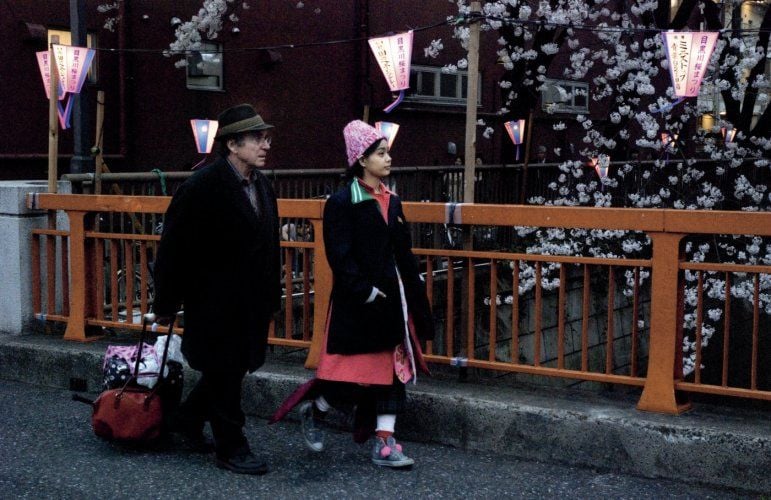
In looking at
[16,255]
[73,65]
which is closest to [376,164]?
[16,255]

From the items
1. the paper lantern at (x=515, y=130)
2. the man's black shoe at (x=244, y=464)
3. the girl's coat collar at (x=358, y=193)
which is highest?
the paper lantern at (x=515, y=130)

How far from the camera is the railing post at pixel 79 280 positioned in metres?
7.06

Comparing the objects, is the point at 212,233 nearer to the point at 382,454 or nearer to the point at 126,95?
the point at 382,454

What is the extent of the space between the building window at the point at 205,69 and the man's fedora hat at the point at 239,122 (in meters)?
13.4

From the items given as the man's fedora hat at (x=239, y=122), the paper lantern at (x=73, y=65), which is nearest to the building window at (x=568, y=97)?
the paper lantern at (x=73, y=65)

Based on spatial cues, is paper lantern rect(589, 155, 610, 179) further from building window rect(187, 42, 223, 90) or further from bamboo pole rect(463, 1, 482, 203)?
building window rect(187, 42, 223, 90)

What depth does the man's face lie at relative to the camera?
4.97 meters

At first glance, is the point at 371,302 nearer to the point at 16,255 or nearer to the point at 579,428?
the point at 579,428

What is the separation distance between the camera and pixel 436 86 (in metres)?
22.2

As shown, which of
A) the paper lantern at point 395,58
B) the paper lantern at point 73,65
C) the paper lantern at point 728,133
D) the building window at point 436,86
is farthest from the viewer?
the building window at point 436,86

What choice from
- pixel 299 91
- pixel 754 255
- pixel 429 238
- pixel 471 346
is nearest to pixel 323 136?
pixel 299 91

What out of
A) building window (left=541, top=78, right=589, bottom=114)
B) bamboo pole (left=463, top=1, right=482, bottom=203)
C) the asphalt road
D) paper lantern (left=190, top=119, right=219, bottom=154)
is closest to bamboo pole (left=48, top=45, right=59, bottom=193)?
the asphalt road

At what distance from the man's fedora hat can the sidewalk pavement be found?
5.61ft

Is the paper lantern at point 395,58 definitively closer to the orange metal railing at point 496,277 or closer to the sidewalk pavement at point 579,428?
the orange metal railing at point 496,277
